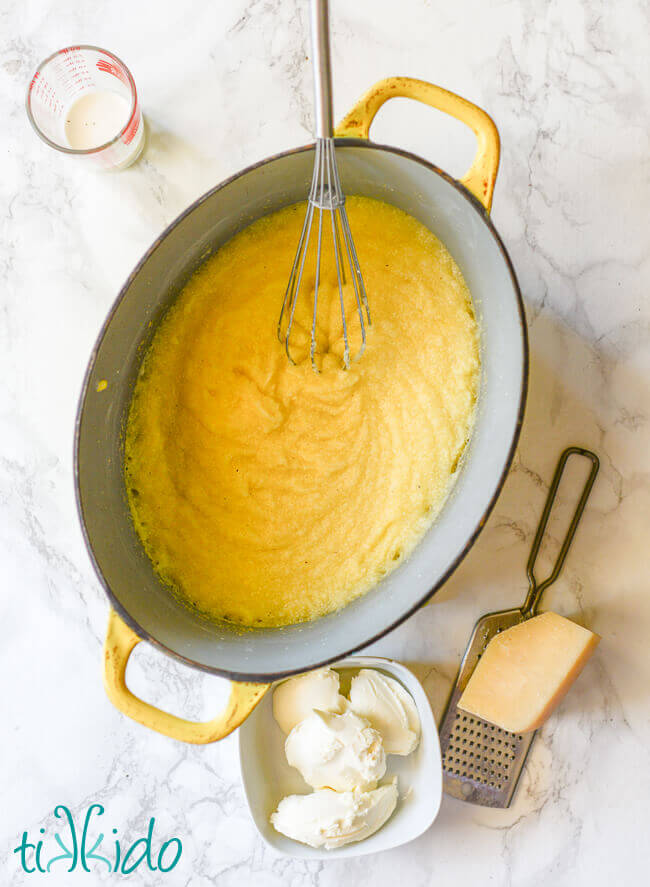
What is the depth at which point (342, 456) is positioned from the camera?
1.01 m

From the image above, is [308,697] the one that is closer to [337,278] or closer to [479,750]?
[479,750]

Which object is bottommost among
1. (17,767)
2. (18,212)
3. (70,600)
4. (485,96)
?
(17,767)

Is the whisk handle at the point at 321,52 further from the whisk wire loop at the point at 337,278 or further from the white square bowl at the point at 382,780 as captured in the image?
the white square bowl at the point at 382,780

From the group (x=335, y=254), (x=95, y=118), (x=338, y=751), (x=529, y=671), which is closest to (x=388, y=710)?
(x=338, y=751)

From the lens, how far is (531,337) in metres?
1.05

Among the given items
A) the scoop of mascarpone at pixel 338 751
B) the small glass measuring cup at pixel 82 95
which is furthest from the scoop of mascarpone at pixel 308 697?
the small glass measuring cup at pixel 82 95

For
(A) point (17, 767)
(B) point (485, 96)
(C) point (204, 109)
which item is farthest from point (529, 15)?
(A) point (17, 767)

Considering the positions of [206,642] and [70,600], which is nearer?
[206,642]

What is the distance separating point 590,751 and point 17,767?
2.67 ft

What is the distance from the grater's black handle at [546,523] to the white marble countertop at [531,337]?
0.05 feet

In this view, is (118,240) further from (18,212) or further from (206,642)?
(206,642)
